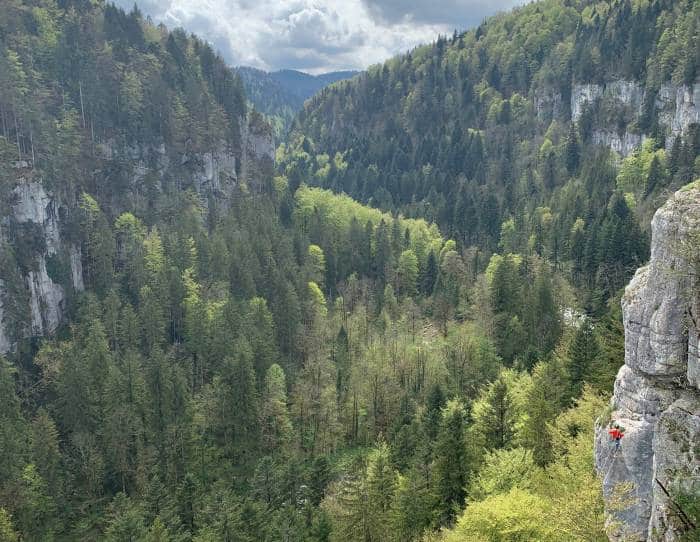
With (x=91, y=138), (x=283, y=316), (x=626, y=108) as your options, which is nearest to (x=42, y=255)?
(x=91, y=138)

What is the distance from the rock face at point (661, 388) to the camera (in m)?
17.9

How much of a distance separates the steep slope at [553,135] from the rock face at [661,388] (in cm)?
Answer: 4720

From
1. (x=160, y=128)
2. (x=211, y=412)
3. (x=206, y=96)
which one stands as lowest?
(x=211, y=412)

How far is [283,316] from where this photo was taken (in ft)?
260

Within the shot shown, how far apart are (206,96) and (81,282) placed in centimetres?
5194

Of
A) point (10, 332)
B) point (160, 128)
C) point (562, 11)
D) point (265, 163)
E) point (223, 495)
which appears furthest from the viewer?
point (562, 11)

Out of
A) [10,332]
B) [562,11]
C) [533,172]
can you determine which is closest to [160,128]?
[10,332]

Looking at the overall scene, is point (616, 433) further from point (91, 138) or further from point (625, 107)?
point (625, 107)

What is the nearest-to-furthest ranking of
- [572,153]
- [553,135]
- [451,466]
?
[451,466]
[572,153]
[553,135]

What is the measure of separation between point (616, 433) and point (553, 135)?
137 meters

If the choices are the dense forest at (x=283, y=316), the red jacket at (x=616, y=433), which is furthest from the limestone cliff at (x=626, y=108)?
the red jacket at (x=616, y=433)

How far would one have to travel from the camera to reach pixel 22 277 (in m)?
75.2

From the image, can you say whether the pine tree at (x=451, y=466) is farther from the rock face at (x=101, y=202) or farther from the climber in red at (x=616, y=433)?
the rock face at (x=101, y=202)

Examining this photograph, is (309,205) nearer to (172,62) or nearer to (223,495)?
(172,62)
